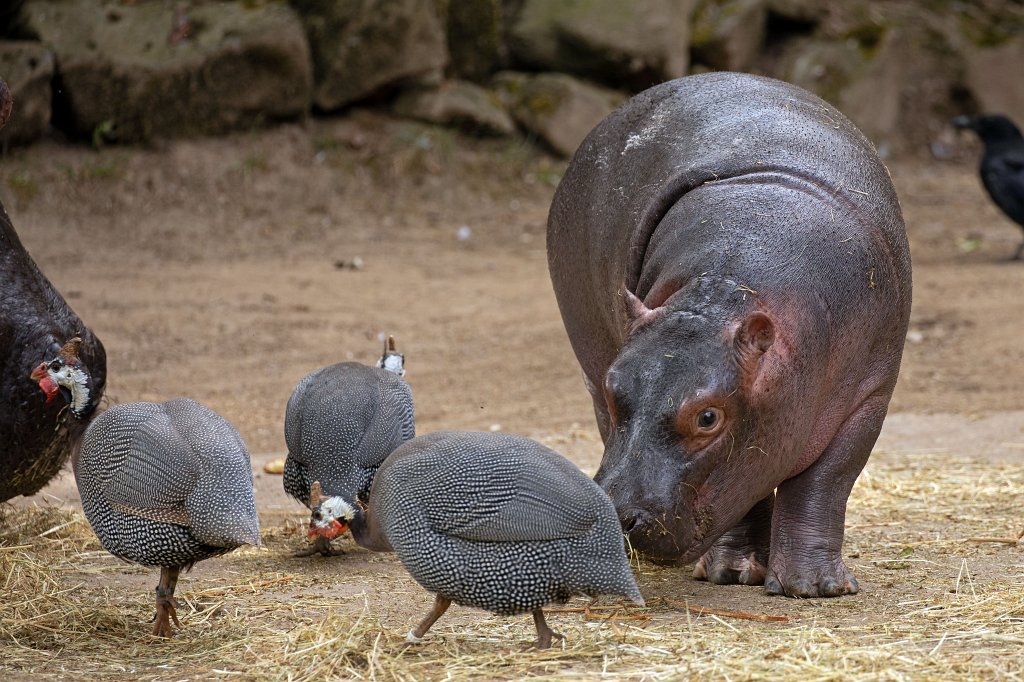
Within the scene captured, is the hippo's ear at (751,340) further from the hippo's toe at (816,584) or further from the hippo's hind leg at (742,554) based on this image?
the hippo's hind leg at (742,554)

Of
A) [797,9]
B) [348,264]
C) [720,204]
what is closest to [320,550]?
[720,204]

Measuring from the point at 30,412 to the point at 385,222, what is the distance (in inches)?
250

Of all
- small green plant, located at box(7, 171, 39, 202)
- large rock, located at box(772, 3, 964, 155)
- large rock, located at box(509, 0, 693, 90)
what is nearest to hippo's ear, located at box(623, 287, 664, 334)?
small green plant, located at box(7, 171, 39, 202)

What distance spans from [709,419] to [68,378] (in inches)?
79.0

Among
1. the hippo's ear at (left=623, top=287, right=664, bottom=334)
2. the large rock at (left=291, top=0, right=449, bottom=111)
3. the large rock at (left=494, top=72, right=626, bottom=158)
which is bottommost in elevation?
the large rock at (left=494, top=72, right=626, bottom=158)

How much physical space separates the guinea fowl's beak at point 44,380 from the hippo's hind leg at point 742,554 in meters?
2.10

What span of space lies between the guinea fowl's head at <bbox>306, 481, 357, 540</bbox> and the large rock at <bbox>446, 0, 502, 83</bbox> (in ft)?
25.9

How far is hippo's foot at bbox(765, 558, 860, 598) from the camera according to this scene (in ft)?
13.3

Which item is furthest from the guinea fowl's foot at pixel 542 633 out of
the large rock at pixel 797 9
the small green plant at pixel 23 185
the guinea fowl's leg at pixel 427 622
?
the large rock at pixel 797 9

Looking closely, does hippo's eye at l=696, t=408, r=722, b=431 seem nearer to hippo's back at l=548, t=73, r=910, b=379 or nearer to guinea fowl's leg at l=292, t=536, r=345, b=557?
hippo's back at l=548, t=73, r=910, b=379

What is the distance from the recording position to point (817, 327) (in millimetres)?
3830

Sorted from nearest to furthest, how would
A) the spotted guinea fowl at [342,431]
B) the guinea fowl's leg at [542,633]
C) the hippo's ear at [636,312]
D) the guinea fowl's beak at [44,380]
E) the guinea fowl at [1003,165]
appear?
the guinea fowl's leg at [542,633], the hippo's ear at [636,312], the guinea fowl's beak at [44,380], the spotted guinea fowl at [342,431], the guinea fowl at [1003,165]

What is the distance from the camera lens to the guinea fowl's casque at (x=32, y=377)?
169 inches

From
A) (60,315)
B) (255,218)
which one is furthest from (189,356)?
(60,315)
